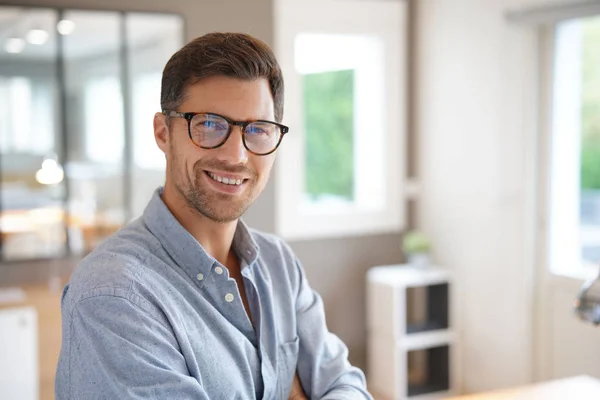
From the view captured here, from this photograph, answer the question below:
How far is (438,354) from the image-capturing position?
4391 mm

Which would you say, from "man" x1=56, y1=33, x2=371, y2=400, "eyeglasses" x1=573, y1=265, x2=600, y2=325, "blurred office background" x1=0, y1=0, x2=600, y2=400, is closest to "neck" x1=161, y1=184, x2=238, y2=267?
"man" x1=56, y1=33, x2=371, y2=400

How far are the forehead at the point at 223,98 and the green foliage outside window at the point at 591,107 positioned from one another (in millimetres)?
2610

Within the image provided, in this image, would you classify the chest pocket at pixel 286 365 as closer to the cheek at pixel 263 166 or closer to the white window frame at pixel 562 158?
Answer: the cheek at pixel 263 166

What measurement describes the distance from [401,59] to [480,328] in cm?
168

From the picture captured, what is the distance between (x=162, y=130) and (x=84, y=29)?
2.32 meters

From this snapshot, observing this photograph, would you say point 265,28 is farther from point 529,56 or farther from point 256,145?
point 256,145

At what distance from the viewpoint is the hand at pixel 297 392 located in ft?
5.24

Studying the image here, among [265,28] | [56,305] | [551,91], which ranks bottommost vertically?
[56,305]

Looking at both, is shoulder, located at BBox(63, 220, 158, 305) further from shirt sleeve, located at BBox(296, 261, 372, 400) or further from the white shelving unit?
the white shelving unit

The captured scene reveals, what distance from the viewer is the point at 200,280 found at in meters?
1.40

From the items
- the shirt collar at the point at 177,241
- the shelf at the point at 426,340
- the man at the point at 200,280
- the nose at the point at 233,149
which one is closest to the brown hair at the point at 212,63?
the man at the point at 200,280

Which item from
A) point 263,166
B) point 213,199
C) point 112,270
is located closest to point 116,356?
point 112,270

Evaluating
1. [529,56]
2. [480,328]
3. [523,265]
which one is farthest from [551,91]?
[480,328]

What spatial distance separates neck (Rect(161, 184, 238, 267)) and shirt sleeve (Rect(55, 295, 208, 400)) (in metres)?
0.28
